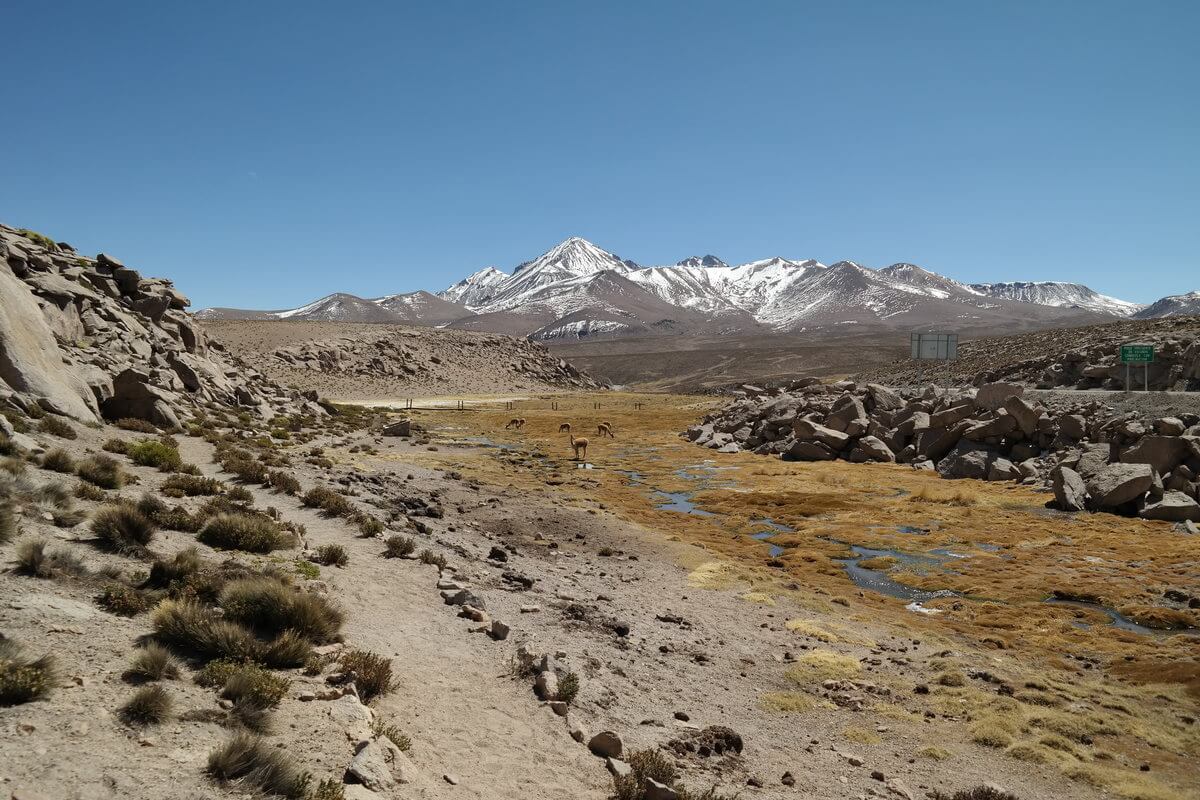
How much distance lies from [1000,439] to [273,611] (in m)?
33.3

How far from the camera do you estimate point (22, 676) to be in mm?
5598

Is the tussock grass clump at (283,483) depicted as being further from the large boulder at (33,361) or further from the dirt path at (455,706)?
the dirt path at (455,706)

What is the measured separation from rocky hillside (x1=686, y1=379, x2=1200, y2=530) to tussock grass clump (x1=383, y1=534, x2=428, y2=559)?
23168 mm

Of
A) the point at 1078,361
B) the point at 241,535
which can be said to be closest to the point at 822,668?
the point at 241,535

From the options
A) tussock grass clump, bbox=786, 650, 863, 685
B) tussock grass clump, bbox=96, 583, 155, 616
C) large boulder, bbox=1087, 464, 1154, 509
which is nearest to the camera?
tussock grass clump, bbox=96, 583, 155, 616

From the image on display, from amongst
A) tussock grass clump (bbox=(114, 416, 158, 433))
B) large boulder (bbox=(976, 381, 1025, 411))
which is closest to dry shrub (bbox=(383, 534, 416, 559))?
tussock grass clump (bbox=(114, 416, 158, 433))

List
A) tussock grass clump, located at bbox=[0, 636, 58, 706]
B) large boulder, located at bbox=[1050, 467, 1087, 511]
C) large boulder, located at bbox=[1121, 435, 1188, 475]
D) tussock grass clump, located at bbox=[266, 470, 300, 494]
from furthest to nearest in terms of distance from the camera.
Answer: large boulder, located at bbox=[1050, 467, 1087, 511] < large boulder, located at bbox=[1121, 435, 1188, 475] < tussock grass clump, located at bbox=[266, 470, 300, 494] < tussock grass clump, located at bbox=[0, 636, 58, 706]

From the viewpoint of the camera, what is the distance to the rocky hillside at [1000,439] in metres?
22.9

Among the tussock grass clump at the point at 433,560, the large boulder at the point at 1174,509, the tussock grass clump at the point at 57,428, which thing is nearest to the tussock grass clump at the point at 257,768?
the tussock grass clump at the point at 433,560

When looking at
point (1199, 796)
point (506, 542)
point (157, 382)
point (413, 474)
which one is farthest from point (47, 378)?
point (1199, 796)

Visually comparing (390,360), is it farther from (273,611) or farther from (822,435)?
(273,611)

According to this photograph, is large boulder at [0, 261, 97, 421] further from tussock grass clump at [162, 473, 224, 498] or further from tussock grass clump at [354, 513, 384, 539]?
tussock grass clump at [354, 513, 384, 539]

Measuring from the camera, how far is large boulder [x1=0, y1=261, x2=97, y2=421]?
1744 centimetres

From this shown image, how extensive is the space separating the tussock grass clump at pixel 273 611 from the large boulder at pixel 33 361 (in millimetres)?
13912
